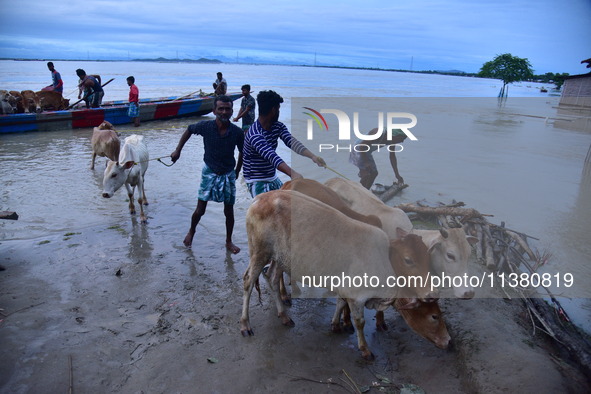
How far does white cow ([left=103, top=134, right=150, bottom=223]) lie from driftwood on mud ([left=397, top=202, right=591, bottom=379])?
518cm

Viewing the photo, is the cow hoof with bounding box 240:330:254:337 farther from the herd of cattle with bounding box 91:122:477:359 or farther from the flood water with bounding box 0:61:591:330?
the flood water with bounding box 0:61:591:330

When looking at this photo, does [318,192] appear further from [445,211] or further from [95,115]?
[95,115]

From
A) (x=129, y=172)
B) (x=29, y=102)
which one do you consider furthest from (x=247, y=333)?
(x=29, y=102)

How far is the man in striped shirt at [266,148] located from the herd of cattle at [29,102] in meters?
14.8

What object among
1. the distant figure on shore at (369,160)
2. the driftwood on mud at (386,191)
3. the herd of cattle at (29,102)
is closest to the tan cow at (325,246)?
the distant figure on shore at (369,160)

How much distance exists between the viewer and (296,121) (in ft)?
68.3

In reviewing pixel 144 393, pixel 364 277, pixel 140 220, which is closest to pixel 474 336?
pixel 364 277

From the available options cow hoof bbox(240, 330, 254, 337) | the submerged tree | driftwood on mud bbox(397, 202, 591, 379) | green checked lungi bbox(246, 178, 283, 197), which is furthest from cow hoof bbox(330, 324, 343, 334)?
the submerged tree

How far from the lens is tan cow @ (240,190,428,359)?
3.91m

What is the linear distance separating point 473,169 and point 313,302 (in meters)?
9.15

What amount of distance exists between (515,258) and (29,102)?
59.3 ft

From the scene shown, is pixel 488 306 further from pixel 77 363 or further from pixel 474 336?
pixel 77 363

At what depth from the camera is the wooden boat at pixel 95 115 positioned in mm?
15484

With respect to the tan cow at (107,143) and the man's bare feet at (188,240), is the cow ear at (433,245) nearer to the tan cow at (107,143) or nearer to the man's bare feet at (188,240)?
the man's bare feet at (188,240)
